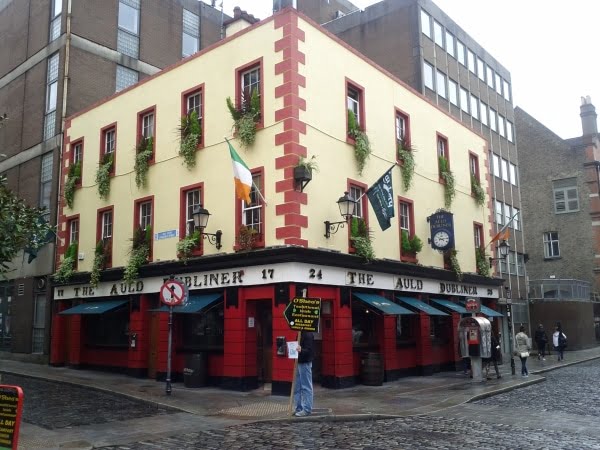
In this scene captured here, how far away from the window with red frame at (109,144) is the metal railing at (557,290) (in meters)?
27.6

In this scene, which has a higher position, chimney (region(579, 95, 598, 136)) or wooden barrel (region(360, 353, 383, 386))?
chimney (region(579, 95, 598, 136))

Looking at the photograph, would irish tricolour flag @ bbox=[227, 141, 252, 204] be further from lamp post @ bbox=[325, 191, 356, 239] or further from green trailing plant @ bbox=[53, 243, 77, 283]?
green trailing plant @ bbox=[53, 243, 77, 283]

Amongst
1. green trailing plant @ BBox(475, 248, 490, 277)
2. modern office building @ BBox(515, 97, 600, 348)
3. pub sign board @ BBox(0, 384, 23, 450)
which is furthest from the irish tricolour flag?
modern office building @ BBox(515, 97, 600, 348)

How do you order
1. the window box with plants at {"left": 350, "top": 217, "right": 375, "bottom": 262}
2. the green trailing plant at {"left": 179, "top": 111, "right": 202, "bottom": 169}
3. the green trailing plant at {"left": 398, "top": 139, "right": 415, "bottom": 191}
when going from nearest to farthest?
the window box with plants at {"left": 350, "top": 217, "right": 375, "bottom": 262}
the green trailing plant at {"left": 179, "top": 111, "right": 202, "bottom": 169}
the green trailing plant at {"left": 398, "top": 139, "right": 415, "bottom": 191}

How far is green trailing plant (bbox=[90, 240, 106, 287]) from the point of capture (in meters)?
21.8

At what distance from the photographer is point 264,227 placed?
54.9ft

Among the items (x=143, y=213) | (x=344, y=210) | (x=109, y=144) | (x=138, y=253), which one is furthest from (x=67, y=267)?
(x=344, y=210)

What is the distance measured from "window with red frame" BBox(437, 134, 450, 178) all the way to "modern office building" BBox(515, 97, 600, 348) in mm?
20935

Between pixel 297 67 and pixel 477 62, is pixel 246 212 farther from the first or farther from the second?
pixel 477 62

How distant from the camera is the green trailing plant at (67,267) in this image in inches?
912

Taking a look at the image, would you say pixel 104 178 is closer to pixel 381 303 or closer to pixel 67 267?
pixel 67 267

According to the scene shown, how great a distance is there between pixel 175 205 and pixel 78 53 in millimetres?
10629

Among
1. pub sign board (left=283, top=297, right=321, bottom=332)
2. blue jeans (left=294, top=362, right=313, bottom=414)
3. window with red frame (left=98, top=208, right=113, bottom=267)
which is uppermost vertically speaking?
window with red frame (left=98, top=208, right=113, bottom=267)

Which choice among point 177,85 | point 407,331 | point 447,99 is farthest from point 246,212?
point 447,99
